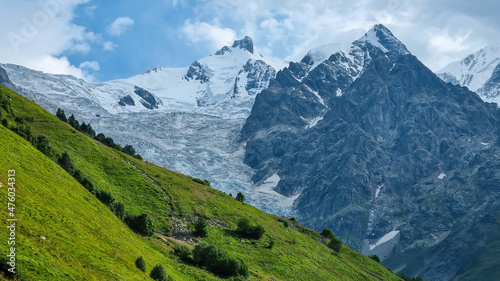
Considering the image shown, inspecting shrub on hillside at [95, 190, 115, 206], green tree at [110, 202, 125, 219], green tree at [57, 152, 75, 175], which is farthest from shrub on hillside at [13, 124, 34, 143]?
green tree at [110, 202, 125, 219]

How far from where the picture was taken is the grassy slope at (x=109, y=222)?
36.0 metres

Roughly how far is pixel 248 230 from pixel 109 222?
31.0m

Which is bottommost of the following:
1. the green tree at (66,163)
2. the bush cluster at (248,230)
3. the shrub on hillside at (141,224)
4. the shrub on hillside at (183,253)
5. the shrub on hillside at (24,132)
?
the shrub on hillside at (183,253)

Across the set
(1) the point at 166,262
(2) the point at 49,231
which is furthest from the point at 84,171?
(2) the point at 49,231

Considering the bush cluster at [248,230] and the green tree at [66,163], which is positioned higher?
the bush cluster at [248,230]

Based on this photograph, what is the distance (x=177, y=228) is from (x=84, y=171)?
48.5 ft

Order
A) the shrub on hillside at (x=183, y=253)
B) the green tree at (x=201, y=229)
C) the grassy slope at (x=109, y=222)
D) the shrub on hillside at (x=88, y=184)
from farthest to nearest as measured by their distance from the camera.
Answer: the green tree at (x=201, y=229)
the shrub on hillside at (x=88, y=184)
the shrub on hillside at (x=183, y=253)
the grassy slope at (x=109, y=222)

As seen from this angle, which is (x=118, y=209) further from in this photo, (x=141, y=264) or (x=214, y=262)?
(x=141, y=264)

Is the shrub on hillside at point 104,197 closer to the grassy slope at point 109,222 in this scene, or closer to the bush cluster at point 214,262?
the grassy slope at point 109,222

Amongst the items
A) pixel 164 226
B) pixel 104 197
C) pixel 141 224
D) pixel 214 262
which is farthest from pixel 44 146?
pixel 214 262

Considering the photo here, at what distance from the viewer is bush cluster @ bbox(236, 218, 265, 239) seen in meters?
80.0

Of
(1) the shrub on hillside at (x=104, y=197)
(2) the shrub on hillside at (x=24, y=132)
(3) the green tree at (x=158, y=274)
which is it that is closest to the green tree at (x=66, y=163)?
(2) the shrub on hillside at (x=24, y=132)

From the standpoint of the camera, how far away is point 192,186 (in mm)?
93500

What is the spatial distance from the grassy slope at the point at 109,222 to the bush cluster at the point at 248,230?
1.84m
